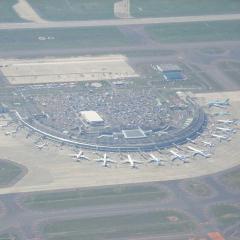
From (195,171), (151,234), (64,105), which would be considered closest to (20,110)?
(64,105)

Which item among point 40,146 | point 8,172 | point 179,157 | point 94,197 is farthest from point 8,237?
point 179,157

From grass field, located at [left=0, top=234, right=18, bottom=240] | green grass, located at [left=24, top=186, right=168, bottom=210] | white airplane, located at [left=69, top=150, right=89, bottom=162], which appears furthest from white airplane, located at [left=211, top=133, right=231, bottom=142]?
grass field, located at [left=0, top=234, right=18, bottom=240]

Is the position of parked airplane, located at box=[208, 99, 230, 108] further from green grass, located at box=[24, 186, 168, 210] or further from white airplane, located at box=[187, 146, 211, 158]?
green grass, located at box=[24, 186, 168, 210]

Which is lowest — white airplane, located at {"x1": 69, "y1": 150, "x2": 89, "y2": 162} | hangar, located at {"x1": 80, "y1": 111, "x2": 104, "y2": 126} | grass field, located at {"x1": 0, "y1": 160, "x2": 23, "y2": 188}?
grass field, located at {"x1": 0, "y1": 160, "x2": 23, "y2": 188}

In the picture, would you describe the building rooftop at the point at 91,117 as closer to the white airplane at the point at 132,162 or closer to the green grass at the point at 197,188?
the white airplane at the point at 132,162

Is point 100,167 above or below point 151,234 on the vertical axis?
above

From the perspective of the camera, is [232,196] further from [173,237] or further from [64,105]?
[64,105]
